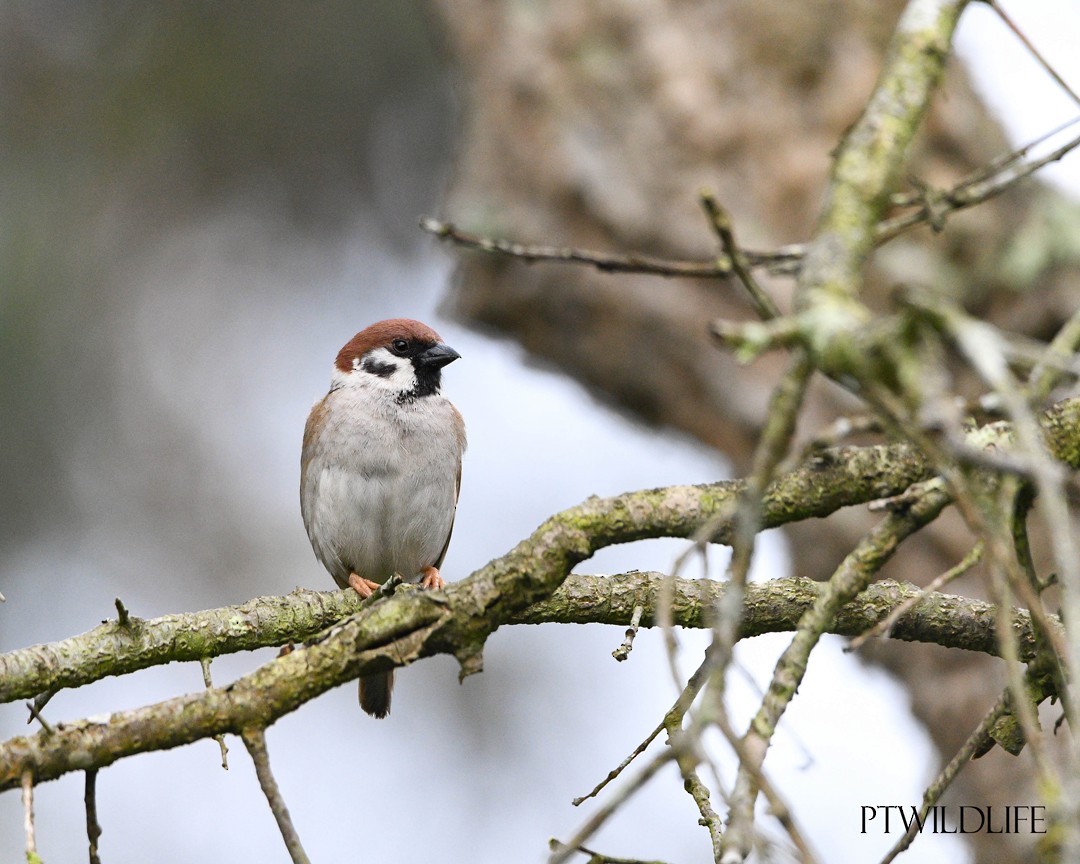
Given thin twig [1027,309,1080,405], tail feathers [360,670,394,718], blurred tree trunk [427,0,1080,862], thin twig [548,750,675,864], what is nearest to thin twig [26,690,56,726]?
thin twig [548,750,675,864]

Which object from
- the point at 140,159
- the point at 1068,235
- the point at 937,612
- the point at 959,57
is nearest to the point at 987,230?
the point at 1068,235

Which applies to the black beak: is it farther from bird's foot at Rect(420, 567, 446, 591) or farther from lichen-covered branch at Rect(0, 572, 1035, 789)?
lichen-covered branch at Rect(0, 572, 1035, 789)

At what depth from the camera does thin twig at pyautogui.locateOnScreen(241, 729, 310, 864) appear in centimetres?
180

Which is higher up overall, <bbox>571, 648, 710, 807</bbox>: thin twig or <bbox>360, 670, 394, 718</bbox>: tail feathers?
<bbox>360, 670, 394, 718</bbox>: tail feathers

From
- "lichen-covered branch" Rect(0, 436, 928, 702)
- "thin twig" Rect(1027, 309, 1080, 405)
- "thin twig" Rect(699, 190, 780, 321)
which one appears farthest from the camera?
"lichen-covered branch" Rect(0, 436, 928, 702)

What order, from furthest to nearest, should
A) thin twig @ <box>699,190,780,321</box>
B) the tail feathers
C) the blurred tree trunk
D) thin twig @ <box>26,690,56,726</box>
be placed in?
the blurred tree trunk
the tail feathers
thin twig @ <box>26,690,56,726</box>
thin twig @ <box>699,190,780,321</box>

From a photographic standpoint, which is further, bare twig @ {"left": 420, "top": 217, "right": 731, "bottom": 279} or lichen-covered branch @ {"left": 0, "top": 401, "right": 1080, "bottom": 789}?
lichen-covered branch @ {"left": 0, "top": 401, "right": 1080, "bottom": 789}

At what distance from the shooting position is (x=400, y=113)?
895cm

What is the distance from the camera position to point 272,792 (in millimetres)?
1865

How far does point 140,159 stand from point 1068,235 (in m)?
6.05

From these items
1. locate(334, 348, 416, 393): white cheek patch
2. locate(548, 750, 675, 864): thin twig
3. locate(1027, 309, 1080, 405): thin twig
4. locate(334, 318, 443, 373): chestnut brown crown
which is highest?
locate(334, 318, 443, 373): chestnut brown crown

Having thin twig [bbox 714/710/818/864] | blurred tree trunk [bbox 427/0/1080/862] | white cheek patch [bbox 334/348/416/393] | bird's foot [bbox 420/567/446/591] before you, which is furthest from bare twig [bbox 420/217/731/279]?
blurred tree trunk [bbox 427/0/1080/862]

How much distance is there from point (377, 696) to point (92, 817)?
3068 mm

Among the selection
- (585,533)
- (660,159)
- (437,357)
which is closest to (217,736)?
(585,533)
